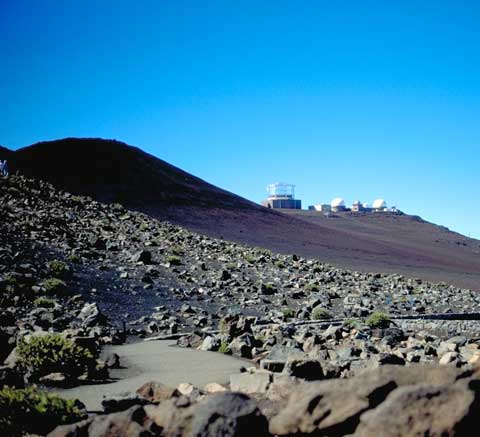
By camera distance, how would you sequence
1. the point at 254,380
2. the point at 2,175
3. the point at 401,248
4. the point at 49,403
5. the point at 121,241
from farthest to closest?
1. the point at 401,248
2. the point at 2,175
3. the point at 121,241
4. the point at 254,380
5. the point at 49,403

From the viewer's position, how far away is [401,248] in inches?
2721

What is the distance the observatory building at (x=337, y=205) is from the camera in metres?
113

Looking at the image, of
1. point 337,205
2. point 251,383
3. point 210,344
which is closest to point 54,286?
point 210,344

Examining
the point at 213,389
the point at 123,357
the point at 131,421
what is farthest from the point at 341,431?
the point at 123,357

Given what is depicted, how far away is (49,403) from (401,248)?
68042 millimetres

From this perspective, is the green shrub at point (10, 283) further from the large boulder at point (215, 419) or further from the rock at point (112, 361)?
the large boulder at point (215, 419)

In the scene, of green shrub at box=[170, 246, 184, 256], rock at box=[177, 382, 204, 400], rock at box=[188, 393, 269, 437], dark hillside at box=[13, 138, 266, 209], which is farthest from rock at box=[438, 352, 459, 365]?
dark hillside at box=[13, 138, 266, 209]

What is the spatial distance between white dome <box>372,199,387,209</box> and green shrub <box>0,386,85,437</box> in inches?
4685

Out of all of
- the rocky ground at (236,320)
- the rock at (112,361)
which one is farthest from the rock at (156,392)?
the rock at (112,361)

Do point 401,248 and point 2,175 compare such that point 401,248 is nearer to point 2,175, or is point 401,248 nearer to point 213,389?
point 2,175

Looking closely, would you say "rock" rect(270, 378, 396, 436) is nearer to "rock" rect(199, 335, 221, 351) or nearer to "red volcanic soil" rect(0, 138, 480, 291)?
"rock" rect(199, 335, 221, 351)

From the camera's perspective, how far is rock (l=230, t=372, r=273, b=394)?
706 cm

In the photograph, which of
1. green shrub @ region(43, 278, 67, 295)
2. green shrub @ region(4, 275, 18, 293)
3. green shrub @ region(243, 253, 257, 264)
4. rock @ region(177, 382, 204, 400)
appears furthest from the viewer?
green shrub @ region(243, 253, 257, 264)

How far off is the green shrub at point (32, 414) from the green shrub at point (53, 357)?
254 cm
